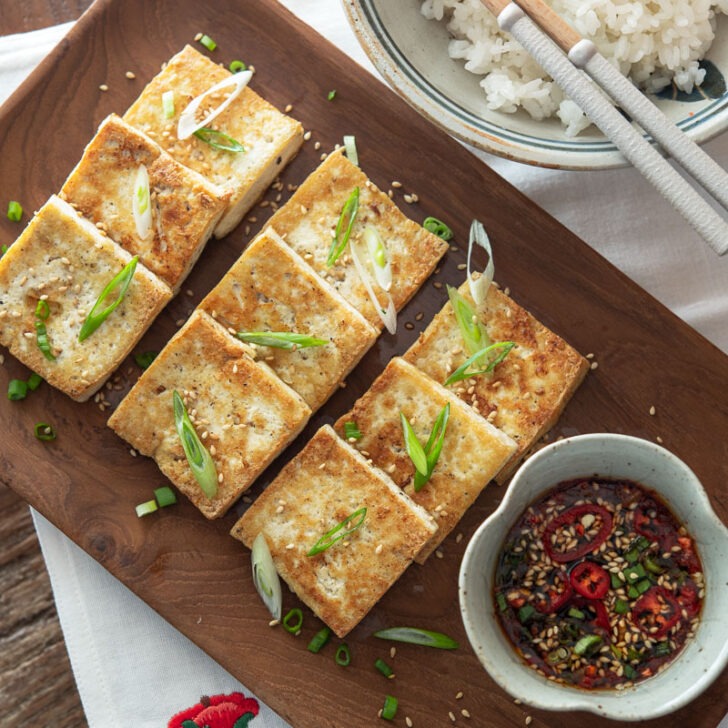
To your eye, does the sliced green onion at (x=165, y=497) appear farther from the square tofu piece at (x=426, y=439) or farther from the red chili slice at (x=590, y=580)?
the red chili slice at (x=590, y=580)

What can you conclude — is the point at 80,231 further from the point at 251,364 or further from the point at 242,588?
the point at 242,588

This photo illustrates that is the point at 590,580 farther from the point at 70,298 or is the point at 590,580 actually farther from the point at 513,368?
the point at 70,298

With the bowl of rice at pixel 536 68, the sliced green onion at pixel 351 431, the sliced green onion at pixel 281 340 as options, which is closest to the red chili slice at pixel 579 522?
the sliced green onion at pixel 351 431

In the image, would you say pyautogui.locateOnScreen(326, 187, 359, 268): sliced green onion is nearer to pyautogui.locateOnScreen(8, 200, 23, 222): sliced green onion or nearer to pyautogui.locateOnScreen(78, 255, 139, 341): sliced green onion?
pyautogui.locateOnScreen(78, 255, 139, 341): sliced green onion

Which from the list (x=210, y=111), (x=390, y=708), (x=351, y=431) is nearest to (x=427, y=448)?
(x=351, y=431)

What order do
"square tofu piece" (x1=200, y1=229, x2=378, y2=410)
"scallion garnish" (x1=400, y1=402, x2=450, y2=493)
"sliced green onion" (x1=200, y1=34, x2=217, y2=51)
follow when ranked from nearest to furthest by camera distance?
"scallion garnish" (x1=400, y1=402, x2=450, y2=493) < "square tofu piece" (x1=200, y1=229, x2=378, y2=410) < "sliced green onion" (x1=200, y1=34, x2=217, y2=51)

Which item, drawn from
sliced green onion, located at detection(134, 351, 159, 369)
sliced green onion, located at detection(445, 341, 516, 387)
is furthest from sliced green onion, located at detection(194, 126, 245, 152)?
sliced green onion, located at detection(445, 341, 516, 387)

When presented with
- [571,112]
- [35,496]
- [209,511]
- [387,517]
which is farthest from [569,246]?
[35,496]
